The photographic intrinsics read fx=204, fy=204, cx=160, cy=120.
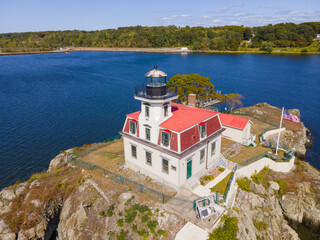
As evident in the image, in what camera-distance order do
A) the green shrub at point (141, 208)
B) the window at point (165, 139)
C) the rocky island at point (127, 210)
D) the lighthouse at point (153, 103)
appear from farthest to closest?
1. the lighthouse at point (153, 103)
2. the window at point (165, 139)
3. the green shrub at point (141, 208)
4. the rocky island at point (127, 210)

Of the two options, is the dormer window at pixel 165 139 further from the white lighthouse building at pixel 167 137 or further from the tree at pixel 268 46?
the tree at pixel 268 46

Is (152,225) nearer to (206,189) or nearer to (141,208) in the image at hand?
(141,208)

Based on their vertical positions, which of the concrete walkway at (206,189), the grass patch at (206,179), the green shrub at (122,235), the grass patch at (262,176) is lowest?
the grass patch at (262,176)

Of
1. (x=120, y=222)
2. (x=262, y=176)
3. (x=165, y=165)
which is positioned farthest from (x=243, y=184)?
(x=120, y=222)

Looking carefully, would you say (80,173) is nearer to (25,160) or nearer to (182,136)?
(182,136)

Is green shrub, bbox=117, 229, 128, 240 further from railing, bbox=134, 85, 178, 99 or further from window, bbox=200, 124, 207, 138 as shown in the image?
railing, bbox=134, 85, 178, 99

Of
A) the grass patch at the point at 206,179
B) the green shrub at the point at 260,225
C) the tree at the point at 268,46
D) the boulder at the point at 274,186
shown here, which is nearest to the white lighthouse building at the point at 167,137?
the grass patch at the point at 206,179

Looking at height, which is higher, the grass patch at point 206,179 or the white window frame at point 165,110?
→ the white window frame at point 165,110
